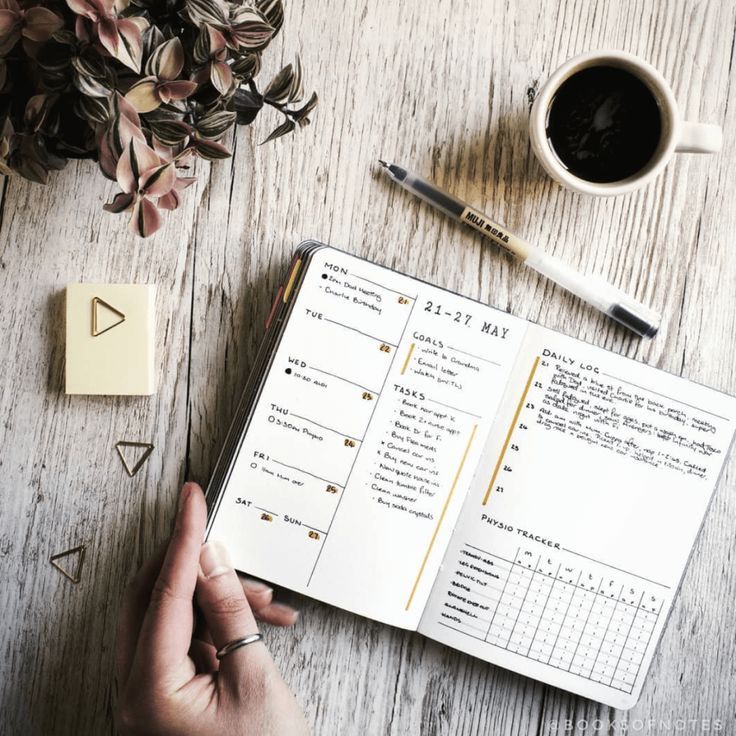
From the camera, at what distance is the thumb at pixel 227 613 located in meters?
0.59

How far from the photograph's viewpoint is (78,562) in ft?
2.24

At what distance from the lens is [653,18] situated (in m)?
0.69

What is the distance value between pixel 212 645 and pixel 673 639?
0.47m

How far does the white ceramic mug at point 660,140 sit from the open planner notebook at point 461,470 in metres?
0.15

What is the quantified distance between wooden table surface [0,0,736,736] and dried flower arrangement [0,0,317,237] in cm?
14

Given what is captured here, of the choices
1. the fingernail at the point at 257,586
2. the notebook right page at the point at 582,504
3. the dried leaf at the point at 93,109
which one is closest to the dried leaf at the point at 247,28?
the dried leaf at the point at 93,109

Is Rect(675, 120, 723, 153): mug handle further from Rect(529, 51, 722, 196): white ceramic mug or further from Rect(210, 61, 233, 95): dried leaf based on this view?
Rect(210, 61, 233, 95): dried leaf

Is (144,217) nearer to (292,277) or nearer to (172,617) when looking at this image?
(292,277)

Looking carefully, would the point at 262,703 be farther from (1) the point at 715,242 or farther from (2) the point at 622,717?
(1) the point at 715,242

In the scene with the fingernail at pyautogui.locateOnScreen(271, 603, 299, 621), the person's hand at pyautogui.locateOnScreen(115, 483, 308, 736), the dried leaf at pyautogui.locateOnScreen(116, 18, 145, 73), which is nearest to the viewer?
the dried leaf at pyautogui.locateOnScreen(116, 18, 145, 73)

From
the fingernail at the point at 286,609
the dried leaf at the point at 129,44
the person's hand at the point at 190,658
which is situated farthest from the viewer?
the fingernail at the point at 286,609

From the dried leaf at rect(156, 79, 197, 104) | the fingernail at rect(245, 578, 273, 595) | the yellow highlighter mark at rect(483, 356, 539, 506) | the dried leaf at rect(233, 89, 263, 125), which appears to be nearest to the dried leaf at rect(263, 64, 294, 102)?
the dried leaf at rect(233, 89, 263, 125)

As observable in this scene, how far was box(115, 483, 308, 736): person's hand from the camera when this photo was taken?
1.86 feet

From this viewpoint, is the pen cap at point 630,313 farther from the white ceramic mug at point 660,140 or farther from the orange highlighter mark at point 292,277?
the orange highlighter mark at point 292,277
